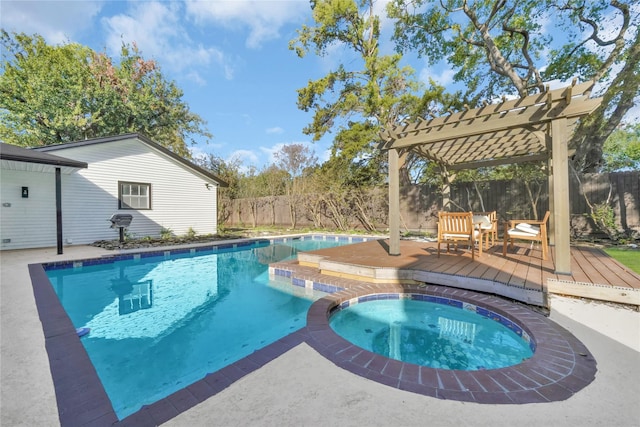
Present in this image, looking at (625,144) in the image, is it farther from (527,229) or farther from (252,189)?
(252,189)

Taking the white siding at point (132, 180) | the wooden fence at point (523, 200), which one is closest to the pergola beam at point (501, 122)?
the wooden fence at point (523, 200)

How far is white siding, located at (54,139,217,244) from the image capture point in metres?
8.95

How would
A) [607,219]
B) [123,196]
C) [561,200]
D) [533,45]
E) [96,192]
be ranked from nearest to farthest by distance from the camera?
[561,200] → [607,219] → [96,192] → [123,196] → [533,45]

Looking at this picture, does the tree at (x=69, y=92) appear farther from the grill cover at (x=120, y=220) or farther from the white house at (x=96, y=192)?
the grill cover at (x=120, y=220)

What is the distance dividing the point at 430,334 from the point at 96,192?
434 inches

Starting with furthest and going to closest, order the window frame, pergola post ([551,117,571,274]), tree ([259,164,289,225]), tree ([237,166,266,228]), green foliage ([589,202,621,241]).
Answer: tree ([237,166,266,228]) → tree ([259,164,289,225]) → the window frame → green foliage ([589,202,621,241]) → pergola post ([551,117,571,274])

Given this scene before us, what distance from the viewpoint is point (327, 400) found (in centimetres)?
160

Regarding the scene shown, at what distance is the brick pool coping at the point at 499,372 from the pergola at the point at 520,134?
5.91 feet

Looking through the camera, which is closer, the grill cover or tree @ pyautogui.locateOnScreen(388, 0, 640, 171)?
tree @ pyautogui.locateOnScreen(388, 0, 640, 171)

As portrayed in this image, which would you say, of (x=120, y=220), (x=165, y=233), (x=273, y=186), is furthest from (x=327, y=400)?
(x=273, y=186)

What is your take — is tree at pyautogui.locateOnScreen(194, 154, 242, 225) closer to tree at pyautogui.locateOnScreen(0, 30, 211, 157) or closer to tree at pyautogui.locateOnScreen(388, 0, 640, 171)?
tree at pyautogui.locateOnScreen(0, 30, 211, 157)

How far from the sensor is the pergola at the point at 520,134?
3.58 m

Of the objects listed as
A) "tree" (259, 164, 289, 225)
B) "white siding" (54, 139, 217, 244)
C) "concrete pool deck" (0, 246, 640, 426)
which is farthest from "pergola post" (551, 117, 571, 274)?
"tree" (259, 164, 289, 225)

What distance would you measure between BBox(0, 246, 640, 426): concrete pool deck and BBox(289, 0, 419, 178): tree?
11056 mm
